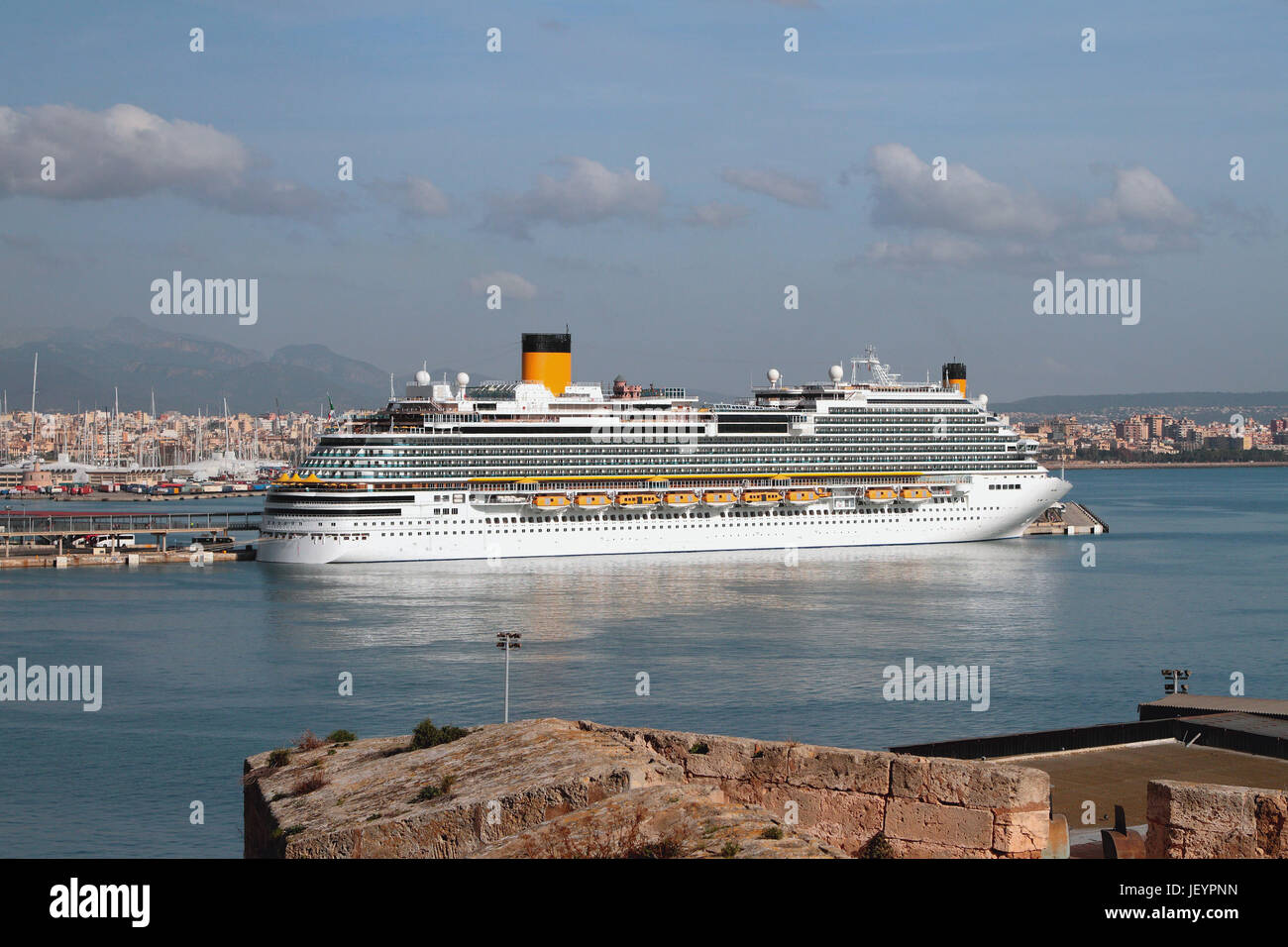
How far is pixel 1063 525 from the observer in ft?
237

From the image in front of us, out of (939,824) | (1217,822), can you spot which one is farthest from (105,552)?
(1217,822)

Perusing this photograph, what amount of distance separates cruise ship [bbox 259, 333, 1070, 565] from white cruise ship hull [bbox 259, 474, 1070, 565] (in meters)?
0.07

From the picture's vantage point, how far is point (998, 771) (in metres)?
9.95

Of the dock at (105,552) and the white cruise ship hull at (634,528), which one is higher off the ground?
the white cruise ship hull at (634,528)

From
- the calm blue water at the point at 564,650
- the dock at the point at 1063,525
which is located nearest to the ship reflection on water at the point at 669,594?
the calm blue water at the point at 564,650

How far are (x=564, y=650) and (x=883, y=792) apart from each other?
72.4 ft

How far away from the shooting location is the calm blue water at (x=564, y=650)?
22328mm

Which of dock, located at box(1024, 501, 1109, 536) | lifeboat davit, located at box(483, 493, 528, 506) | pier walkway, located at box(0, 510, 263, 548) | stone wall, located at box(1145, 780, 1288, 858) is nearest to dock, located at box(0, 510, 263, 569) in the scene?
pier walkway, located at box(0, 510, 263, 548)

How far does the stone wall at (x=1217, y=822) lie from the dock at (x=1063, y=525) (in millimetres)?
62967

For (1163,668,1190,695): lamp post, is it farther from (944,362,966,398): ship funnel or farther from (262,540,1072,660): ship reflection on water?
(944,362,966,398): ship funnel

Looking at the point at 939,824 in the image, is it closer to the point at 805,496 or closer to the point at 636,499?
the point at 636,499

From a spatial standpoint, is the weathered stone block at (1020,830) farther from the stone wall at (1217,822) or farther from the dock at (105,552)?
the dock at (105,552)

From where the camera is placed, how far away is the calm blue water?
2233 cm

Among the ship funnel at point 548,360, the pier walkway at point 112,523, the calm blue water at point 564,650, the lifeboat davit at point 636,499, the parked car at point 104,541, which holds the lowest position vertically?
the calm blue water at point 564,650
